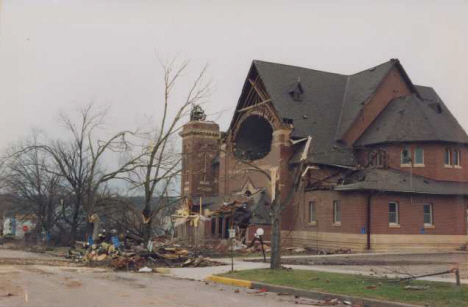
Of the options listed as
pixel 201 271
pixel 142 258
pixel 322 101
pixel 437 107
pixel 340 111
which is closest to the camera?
pixel 201 271

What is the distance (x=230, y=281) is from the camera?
18016 mm

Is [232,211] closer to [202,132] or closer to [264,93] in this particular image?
[264,93]

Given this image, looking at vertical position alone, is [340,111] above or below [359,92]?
below

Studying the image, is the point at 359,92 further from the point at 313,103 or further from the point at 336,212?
the point at 336,212

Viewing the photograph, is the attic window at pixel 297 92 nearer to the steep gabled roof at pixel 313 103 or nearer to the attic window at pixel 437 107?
the steep gabled roof at pixel 313 103

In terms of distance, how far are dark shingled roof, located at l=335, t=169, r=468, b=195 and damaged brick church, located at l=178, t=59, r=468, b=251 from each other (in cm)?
8

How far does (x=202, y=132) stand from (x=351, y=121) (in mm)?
17719

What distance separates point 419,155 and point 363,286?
25.1 m

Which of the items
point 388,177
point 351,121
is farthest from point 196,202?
point 388,177

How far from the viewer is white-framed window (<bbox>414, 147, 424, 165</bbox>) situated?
37841 mm

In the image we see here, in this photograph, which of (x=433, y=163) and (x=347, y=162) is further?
(x=347, y=162)

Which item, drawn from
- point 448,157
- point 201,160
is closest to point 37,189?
point 201,160

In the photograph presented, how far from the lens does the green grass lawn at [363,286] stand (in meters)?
12.2

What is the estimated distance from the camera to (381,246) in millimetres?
33906
